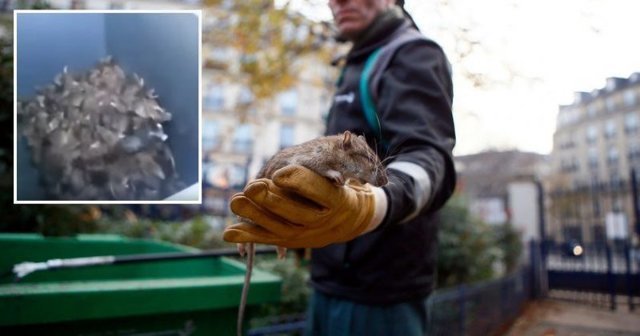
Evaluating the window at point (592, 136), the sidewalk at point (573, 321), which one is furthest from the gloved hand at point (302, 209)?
the window at point (592, 136)

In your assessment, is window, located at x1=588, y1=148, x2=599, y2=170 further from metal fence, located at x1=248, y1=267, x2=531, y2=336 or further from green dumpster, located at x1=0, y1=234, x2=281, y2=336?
green dumpster, located at x1=0, y1=234, x2=281, y2=336

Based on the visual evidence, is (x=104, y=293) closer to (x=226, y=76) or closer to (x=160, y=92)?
(x=160, y=92)

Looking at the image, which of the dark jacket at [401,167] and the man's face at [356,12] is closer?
the dark jacket at [401,167]

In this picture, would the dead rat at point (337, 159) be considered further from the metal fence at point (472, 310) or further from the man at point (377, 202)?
the metal fence at point (472, 310)

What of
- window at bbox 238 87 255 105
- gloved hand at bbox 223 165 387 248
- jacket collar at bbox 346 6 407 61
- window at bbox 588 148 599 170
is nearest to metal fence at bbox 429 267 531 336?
jacket collar at bbox 346 6 407 61

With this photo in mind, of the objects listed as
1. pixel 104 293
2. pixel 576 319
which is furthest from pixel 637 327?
pixel 104 293

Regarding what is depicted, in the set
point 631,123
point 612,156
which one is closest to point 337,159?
point 631,123
